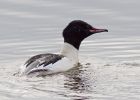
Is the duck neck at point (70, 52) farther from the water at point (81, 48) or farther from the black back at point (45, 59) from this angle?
the black back at point (45, 59)

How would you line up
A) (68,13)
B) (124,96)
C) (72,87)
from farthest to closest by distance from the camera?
(68,13) → (72,87) → (124,96)

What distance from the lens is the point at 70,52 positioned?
51.7 feet

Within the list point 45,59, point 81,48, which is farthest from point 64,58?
point 81,48

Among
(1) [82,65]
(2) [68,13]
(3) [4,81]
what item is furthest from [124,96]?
(2) [68,13]

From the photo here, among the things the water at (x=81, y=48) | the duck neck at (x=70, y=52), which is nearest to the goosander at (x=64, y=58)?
the duck neck at (x=70, y=52)

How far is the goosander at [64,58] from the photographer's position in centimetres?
1417

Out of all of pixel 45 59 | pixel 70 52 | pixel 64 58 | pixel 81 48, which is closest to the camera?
pixel 45 59

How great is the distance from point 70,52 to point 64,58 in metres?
0.74

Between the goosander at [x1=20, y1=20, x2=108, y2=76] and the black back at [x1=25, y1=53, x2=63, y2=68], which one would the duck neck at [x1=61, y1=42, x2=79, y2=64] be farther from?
the black back at [x1=25, y1=53, x2=63, y2=68]

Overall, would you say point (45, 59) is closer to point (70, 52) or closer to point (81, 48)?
point (70, 52)

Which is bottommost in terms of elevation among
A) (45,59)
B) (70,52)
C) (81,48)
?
(81,48)

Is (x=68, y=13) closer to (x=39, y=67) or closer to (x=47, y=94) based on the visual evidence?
(x=39, y=67)

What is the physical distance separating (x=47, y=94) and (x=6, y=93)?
28.9 inches

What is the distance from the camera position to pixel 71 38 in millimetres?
16047
